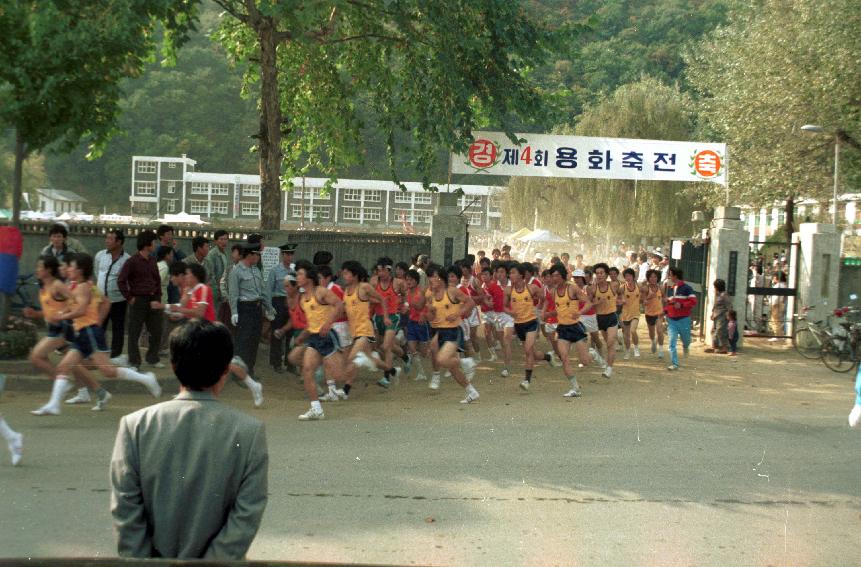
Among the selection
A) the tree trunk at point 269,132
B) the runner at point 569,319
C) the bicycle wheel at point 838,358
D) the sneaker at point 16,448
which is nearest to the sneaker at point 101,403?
the sneaker at point 16,448

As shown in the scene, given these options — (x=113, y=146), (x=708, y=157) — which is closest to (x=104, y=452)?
(x=708, y=157)

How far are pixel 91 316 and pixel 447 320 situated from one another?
14.5ft

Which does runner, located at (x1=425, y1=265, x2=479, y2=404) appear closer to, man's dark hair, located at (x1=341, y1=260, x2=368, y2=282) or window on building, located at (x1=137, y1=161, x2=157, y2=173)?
man's dark hair, located at (x1=341, y1=260, x2=368, y2=282)

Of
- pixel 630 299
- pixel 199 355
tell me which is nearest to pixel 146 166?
pixel 630 299

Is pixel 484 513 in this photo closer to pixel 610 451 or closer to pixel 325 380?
pixel 610 451

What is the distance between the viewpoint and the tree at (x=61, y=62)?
39.6 ft

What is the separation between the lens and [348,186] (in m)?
74.6

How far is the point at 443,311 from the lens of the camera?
40.8ft

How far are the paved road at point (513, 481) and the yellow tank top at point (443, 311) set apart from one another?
99 cm

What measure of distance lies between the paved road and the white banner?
6.87 m

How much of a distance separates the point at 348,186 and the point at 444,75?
58999 millimetres

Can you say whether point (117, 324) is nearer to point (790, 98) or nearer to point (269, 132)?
point (269, 132)

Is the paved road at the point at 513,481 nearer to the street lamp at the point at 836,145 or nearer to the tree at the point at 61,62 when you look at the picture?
the tree at the point at 61,62

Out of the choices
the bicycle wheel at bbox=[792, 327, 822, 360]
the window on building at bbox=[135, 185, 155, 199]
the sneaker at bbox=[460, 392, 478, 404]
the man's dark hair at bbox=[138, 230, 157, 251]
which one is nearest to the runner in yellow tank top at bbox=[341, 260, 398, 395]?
the sneaker at bbox=[460, 392, 478, 404]
